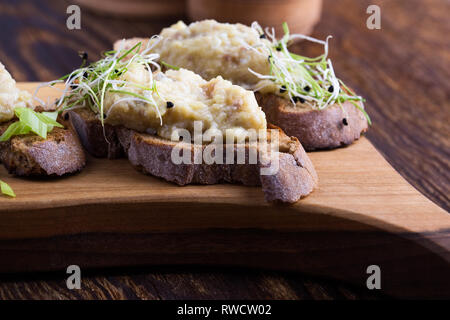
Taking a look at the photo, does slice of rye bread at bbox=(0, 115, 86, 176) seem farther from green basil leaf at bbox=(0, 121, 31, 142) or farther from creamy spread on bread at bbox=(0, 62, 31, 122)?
creamy spread on bread at bbox=(0, 62, 31, 122)

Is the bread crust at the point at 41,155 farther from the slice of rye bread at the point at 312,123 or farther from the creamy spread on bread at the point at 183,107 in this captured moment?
the slice of rye bread at the point at 312,123

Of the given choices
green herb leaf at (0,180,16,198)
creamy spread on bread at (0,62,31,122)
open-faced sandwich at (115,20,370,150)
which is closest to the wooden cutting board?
green herb leaf at (0,180,16,198)

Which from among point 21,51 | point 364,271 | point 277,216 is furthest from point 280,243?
point 21,51

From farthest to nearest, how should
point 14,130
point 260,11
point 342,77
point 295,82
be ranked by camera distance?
point 260,11 → point 342,77 → point 295,82 → point 14,130

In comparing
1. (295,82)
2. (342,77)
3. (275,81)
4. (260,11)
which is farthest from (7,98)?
(342,77)

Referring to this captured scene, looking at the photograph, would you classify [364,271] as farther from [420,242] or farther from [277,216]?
[277,216]

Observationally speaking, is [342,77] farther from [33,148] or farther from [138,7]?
[33,148]

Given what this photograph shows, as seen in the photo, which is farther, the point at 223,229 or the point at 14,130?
the point at 14,130

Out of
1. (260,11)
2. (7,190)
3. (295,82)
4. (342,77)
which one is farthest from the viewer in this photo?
(260,11)
